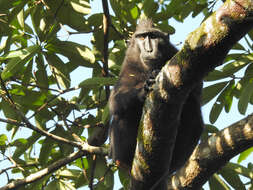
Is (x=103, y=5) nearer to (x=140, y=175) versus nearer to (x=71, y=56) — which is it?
(x=71, y=56)

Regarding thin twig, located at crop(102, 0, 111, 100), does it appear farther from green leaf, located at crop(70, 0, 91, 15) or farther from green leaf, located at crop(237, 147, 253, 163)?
green leaf, located at crop(237, 147, 253, 163)

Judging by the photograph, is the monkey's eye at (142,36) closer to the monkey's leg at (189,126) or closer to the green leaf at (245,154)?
the monkey's leg at (189,126)

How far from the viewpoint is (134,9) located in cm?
389

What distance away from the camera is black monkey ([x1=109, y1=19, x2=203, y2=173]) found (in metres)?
3.36

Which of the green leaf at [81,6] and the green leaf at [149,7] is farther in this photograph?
the green leaf at [149,7]

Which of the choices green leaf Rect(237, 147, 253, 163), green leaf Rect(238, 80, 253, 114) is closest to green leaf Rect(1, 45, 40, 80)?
green leaf Rect(238, 80, 253, 114)

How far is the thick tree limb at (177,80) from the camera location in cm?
185

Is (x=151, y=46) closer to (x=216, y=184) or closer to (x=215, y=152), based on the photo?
(x=216, y=184)

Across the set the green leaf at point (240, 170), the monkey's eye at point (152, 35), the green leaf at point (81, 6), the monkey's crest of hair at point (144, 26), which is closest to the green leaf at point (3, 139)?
the green leaf at point (81, 6)

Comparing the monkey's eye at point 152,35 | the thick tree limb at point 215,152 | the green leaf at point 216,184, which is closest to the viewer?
the thick tree limb at point 215,152

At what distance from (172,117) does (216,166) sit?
0.67m

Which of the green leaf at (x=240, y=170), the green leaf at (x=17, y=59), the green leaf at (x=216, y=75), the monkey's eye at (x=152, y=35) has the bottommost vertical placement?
the green leaf at (x=240, y=170)

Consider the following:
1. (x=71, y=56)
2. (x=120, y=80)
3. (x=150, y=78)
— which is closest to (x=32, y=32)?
(x=71, y=56)

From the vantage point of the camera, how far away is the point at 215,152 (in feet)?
8.66
